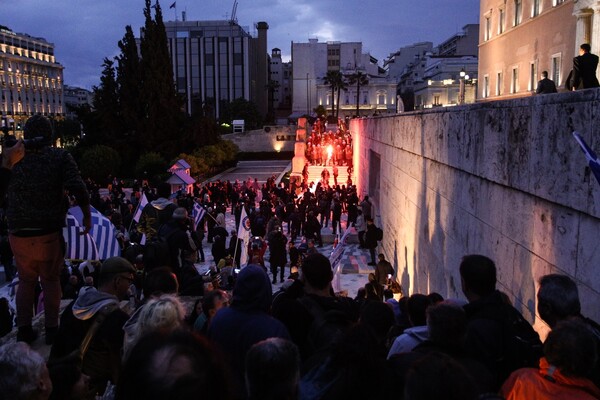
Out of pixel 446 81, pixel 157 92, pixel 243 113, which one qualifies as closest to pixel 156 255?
pixel 157 92

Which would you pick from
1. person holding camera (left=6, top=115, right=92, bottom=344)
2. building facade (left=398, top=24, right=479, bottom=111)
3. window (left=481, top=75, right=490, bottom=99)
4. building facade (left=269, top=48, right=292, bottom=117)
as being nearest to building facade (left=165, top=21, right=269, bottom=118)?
building facade (left=269, top=48, right=292, bottom=117)

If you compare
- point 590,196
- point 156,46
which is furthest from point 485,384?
point 156,46

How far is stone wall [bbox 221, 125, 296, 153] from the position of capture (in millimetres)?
65562

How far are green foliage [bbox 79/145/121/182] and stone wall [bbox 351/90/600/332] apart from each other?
29.5 meters

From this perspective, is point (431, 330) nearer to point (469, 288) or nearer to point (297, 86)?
point (469, 288)

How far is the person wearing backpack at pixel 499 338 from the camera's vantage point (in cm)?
314

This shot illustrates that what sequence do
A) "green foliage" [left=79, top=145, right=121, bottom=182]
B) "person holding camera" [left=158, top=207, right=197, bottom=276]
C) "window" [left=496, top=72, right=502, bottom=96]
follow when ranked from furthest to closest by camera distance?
"green foliage" [left=79, top=145, right=121, bottom=182] → "window" [left=496, top=72, right=502, bottom=96] → "person holding camera" [left=158, top=207, right=197, bottom=276]

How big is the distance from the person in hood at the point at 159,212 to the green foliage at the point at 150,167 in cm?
2939

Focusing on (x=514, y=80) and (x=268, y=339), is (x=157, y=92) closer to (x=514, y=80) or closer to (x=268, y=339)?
(x=514, y=80)

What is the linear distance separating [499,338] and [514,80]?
2892cm

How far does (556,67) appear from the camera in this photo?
24.3 m

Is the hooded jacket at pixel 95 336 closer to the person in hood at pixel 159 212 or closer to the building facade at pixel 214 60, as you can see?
the person in hood at pixel 159 212

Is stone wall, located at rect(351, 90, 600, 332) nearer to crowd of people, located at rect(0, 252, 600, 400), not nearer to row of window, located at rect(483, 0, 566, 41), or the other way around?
crowd of people, located at rect(0, 252, 600, 400)

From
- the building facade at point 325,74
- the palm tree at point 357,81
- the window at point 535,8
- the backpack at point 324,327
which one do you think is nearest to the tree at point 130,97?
the window at point 535,8
